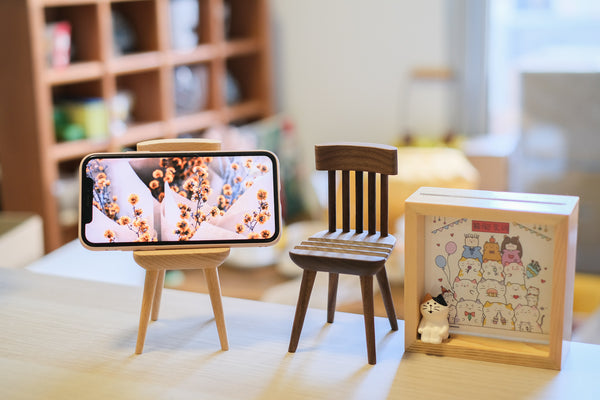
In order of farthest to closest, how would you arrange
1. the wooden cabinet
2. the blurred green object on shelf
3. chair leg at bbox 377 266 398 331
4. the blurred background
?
1. the blurred green object on shelf
2. the blurred background
3. the wooden cabinet
4. chair leg at bbox 377 266 398 331

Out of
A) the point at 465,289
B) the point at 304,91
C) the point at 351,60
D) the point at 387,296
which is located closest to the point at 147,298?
the point at 387,296

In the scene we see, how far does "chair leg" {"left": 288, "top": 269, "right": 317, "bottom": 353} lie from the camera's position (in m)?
1.03

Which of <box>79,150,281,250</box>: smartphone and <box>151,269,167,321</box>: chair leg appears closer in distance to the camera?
<box>79,150,281,250</box>: smartphone

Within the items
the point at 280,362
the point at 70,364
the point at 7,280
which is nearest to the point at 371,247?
the point at 280,362

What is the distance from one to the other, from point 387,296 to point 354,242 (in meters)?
0.12

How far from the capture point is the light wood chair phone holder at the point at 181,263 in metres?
1.02

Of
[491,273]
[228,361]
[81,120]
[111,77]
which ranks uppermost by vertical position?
[111,77]

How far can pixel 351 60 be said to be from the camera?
3893 millimetres

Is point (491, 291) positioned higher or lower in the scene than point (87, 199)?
lower

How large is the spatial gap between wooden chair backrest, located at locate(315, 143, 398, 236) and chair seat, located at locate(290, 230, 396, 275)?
0.09ft

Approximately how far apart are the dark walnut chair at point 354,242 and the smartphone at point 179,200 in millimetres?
75

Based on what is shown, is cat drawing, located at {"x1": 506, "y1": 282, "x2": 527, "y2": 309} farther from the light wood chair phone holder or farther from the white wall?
the white wall

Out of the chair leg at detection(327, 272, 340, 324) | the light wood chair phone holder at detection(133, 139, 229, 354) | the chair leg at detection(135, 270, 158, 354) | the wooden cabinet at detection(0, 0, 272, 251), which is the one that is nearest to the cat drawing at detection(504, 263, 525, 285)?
the chair leg at detection(327, 272, 340, 324)

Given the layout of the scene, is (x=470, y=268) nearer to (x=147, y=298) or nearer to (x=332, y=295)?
(x=332, y=295)
